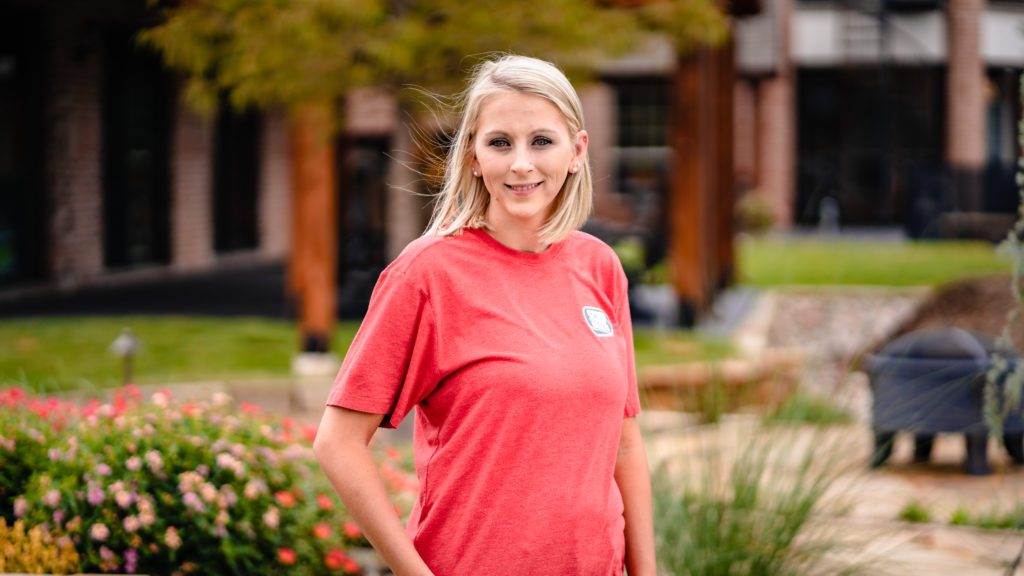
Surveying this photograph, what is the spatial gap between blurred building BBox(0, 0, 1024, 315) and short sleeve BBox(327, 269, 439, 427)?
0.93 meters

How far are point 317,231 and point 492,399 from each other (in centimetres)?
732

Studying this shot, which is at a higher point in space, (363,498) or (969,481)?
(363,498)

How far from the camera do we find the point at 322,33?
26.6ft

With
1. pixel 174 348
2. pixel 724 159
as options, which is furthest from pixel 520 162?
pixel 724 159

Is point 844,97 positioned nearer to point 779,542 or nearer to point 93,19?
point 93,19

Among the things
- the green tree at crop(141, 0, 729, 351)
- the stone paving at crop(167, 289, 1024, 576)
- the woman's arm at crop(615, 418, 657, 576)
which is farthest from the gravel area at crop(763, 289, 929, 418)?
the woman's arm at crop(615, 418, 657, 576)

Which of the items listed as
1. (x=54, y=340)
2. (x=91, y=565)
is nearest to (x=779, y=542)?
(x=91, y=565)

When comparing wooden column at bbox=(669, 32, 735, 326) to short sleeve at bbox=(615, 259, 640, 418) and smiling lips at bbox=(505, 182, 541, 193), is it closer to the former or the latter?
short sleeve at bbox=(615, 259, 640, 418)

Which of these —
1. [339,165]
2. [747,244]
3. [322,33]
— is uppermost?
[322,33]

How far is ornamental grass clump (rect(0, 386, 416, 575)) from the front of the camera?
375cm

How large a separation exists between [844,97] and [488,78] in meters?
29.6

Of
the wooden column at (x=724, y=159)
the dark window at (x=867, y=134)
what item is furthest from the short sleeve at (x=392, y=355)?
the dark window at (x=867, y=134)

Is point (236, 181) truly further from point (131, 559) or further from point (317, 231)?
point (131, 559)

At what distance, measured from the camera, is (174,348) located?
10.1 meters
